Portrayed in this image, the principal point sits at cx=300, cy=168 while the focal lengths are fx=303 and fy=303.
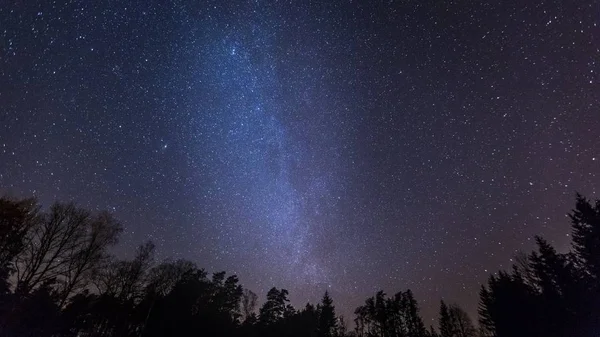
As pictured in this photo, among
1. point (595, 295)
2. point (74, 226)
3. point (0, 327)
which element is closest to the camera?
point (0, 327)

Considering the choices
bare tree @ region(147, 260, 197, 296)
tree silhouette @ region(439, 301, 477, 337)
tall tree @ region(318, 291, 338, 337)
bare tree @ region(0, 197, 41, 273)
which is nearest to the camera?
bare tree @ region(0, 197, 41, 273)

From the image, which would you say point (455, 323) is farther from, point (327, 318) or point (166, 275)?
point (166, 275)

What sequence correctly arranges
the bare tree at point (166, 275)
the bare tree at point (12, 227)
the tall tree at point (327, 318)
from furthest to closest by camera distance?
the tall tree at point (327, 318)
the bare tree at point (166, 275)
the bare tree at point (12, 227)

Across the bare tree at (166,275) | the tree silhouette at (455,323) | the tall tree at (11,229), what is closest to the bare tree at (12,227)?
the tall tree at (11,229)

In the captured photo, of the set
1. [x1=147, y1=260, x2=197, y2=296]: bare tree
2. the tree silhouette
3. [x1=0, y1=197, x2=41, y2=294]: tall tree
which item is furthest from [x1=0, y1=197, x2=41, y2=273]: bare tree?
the tree silhouette

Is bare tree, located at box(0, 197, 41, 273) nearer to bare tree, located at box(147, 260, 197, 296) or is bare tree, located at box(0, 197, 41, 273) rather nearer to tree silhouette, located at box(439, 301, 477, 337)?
bare tree, located at box(147, 260, 197, 296)

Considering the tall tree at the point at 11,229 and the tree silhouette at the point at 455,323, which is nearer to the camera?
the tall tree at the point at 11,229

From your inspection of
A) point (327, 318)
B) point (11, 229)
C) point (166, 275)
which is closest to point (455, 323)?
point (327, 318)

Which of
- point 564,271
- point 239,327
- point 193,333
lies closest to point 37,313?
point 193,333

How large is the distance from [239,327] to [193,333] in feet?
20.0

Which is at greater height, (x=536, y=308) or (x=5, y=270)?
(x=536, y=308)

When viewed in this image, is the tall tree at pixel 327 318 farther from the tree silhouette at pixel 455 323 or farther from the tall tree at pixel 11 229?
the tall tree at pixel 11 229

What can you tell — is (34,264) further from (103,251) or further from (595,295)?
(595,295)

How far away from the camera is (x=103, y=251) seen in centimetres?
2853
